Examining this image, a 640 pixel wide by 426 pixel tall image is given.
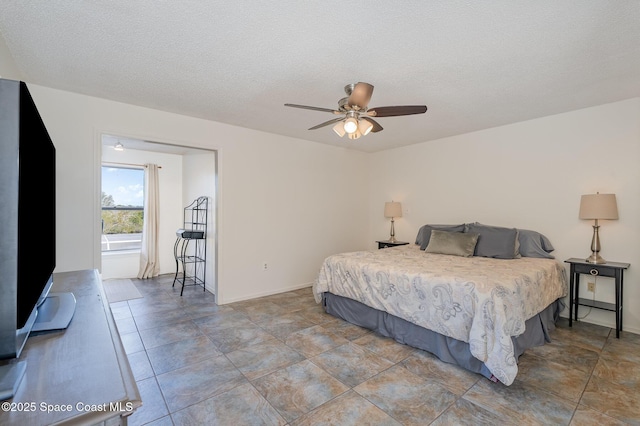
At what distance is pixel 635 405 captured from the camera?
6.41 feet

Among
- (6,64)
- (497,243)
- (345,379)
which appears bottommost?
(345,379)

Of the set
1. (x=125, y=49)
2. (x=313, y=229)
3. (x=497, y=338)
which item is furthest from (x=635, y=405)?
(x=125, y=49)

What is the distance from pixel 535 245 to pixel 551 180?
82cm

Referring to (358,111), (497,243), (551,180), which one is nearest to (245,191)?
(358,111)

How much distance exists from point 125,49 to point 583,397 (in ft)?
13.3

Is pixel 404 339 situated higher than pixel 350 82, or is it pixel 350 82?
pixel 350 82

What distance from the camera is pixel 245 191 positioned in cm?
422

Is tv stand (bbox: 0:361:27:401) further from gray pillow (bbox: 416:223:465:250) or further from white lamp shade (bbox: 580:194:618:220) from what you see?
white lamp shade (bbox: 580:194:618:220)

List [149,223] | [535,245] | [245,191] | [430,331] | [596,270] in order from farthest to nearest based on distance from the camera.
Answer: [149,223]
[245,191]
[535,245]
[596,270]
[430,331]

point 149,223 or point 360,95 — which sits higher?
point 360,95

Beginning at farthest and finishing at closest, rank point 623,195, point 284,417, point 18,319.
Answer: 1. point 623,195
2. point 284,417
3. point 18,319

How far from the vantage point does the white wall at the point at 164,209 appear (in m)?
5.36

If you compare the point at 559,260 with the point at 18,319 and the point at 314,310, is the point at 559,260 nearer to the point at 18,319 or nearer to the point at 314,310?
the point at 314,310

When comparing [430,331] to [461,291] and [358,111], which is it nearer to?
[461,291]
